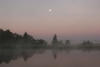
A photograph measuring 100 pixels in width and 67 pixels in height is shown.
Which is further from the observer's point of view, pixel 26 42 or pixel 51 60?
pixel 26 42

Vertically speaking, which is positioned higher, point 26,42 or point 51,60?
point 26,42

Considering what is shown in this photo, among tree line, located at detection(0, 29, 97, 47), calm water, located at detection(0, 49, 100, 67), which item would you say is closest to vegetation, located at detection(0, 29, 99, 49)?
tree line, located at detection(0, 29, 97, 47)

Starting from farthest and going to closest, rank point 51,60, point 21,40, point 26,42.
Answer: point 21,40 < point 26,42 < point 51,60

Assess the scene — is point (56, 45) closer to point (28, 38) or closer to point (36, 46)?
point (36, 46)

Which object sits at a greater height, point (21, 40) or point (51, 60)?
point (21, 40)

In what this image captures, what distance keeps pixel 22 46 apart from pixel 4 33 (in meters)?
3.68

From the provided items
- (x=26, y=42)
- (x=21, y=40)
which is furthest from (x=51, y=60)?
(x=21, y=40)

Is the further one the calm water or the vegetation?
the vegetation

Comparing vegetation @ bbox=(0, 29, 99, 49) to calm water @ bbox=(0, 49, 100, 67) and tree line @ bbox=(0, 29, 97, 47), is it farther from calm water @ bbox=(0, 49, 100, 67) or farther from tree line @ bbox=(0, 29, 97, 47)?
calm water @ bbox=(0, 49, 100, 67)

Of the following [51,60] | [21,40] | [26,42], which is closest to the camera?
[51,60]

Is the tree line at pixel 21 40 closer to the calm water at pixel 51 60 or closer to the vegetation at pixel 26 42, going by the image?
the vegetation at pixel 26 42

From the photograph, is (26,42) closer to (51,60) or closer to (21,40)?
(21,40)

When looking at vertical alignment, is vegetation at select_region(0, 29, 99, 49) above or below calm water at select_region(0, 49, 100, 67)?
above

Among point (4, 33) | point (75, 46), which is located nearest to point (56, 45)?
point (75, 46)
